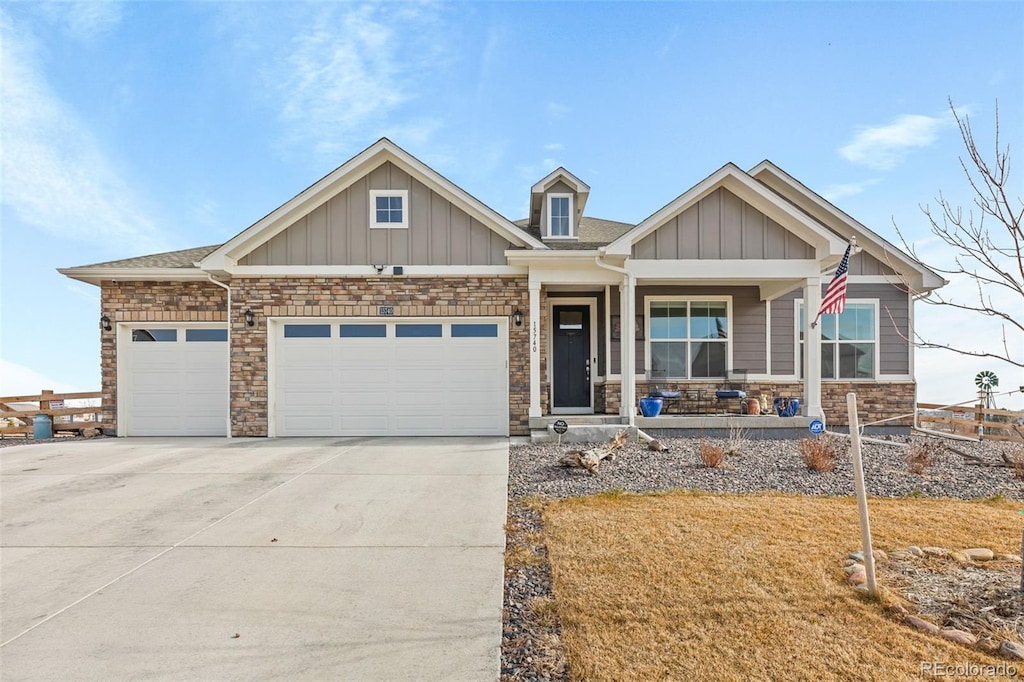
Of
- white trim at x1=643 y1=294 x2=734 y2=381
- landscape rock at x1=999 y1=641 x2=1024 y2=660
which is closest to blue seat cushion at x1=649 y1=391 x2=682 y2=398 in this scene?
white trim at x1=643 y1=294 x2=734 y2=381

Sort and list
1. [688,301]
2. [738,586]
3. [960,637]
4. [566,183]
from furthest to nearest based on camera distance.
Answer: [688,301]
[566,183]
[738,586]
[960,637]

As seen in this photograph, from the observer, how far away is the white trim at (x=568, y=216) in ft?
41.2

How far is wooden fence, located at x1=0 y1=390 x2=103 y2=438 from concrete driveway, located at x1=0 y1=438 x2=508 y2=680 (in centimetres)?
541

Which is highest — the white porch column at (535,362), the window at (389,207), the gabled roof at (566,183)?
the gabled roof at (566,183)

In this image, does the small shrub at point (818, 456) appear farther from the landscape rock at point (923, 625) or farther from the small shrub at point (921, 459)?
the landscape rock at point (923, 625)

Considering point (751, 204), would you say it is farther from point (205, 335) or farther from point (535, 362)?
point (205, 335)

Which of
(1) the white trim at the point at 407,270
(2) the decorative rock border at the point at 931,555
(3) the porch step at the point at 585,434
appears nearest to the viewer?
(2) the decorative rock border at the point at 931,555

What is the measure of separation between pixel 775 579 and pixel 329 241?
9.97 meters

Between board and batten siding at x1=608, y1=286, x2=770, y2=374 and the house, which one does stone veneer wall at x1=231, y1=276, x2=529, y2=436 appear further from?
board and batten siding at x1=608, y1=286, x2=770, y2=374

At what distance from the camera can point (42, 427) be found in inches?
496

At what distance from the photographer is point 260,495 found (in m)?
6.56

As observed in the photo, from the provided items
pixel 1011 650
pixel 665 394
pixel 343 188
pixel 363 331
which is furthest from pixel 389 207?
pixel 1011 650

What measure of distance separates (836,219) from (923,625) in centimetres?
1197

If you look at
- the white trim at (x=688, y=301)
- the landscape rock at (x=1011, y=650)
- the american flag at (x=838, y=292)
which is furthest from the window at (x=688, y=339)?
the landscape rock at (x=1011, y=650)
